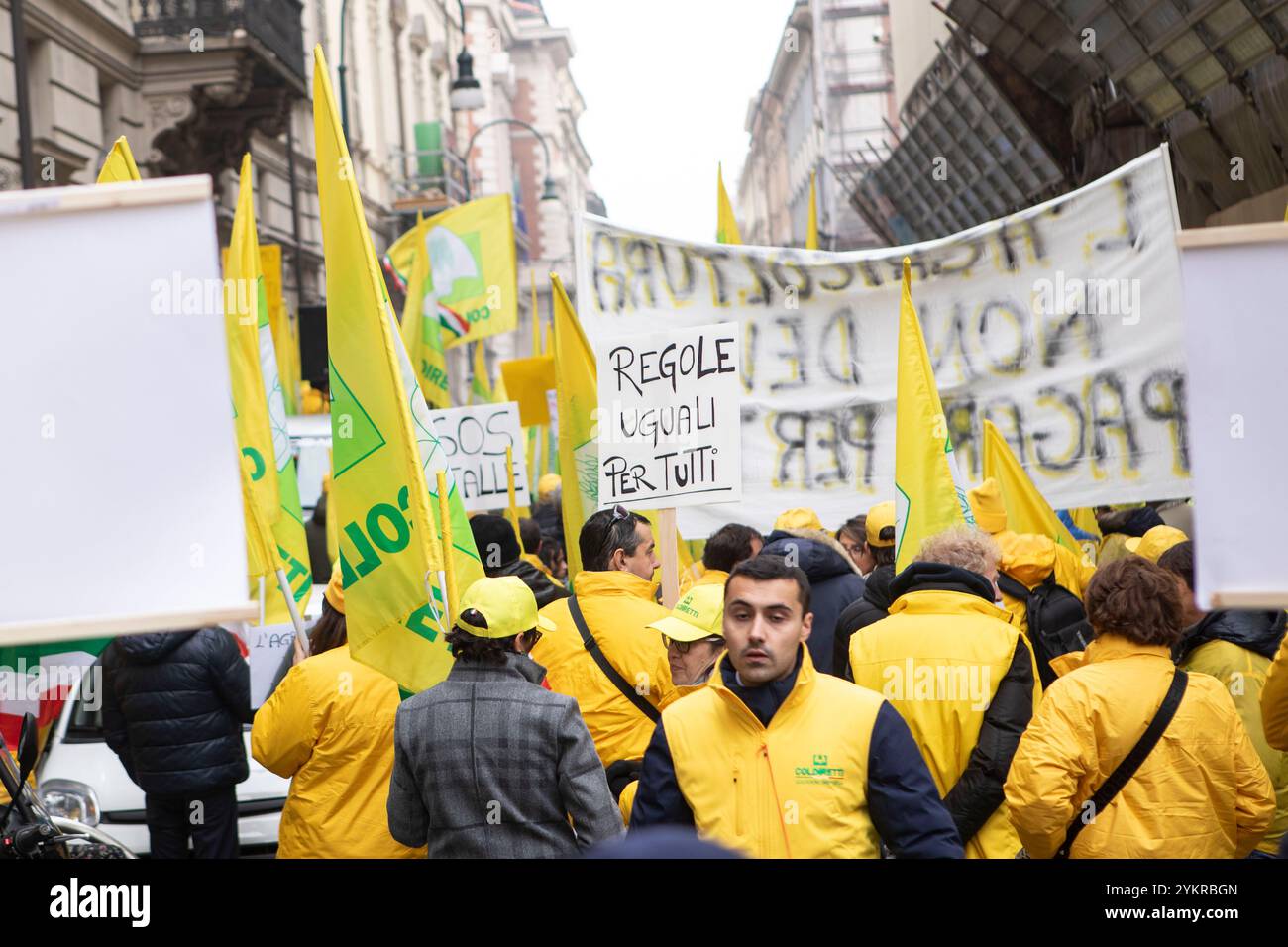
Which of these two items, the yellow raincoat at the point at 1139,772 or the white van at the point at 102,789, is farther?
the white van at the point at 102,789

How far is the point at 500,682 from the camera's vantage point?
3.95 meters

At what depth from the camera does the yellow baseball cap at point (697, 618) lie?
4.54 metres

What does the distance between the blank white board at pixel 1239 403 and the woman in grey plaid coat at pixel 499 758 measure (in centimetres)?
174

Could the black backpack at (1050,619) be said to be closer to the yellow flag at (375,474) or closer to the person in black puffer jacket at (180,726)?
the yellow flag at (375,474)

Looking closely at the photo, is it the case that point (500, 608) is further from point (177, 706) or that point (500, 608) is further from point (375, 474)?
Result: point (177, 706)

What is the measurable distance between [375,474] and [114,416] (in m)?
1.95

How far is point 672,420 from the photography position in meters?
6.08

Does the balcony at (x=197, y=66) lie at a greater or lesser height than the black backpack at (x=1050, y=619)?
greater

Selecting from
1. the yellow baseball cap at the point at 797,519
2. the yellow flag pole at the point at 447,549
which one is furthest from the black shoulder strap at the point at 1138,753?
the yellow baseball cap at the point at 797,519

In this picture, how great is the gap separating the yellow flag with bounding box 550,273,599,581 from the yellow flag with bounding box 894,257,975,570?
2190 mm

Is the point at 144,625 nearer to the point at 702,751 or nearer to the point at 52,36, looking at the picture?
the point at 702,751

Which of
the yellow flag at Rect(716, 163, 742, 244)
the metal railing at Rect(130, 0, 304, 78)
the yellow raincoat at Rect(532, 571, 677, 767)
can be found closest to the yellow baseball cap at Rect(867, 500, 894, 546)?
the yellow raincoat at Rect(532, 571, 677, 767)

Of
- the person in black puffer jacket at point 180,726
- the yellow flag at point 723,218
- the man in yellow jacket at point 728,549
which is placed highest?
the yellow flag at point 723,218

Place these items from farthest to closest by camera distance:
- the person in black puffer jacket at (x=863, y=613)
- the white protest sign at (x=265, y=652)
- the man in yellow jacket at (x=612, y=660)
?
the white protest sign at (x=265, y=652)
the person in black puffer jacket at (x=863, y=613)
the man in yellow jacket at (x=612, y=660)
